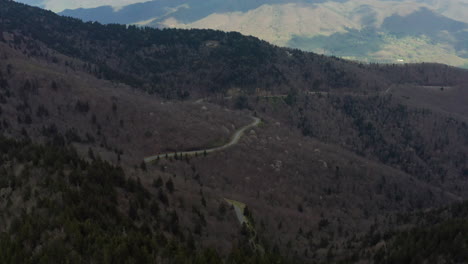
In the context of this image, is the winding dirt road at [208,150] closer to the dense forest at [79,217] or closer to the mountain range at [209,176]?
the mountain range at [209,176]

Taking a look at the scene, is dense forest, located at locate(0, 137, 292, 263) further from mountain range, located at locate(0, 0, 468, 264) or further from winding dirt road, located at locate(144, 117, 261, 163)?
winding dirt road, located at locate(144, 117, 261, 163)

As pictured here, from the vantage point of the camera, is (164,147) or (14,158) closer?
(14,158)

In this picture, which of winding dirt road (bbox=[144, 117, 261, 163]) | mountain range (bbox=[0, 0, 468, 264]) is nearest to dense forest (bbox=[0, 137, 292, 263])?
mountain range (bbox=[0, 0, 468, 264])

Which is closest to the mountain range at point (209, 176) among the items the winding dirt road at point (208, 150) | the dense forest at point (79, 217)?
the dense forest at point (79, 217)

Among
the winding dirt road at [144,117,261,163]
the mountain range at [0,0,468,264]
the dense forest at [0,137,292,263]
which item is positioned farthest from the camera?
the winding dirt road at [144,117,261,163]

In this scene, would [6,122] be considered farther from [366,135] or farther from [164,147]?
[366,135]

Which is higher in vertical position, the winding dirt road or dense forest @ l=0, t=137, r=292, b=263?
dense forest @ l=0, t=137, r=292, b=263

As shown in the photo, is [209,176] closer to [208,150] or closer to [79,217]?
[208,150]

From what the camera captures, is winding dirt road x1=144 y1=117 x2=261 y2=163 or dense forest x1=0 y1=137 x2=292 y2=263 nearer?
dense forest x1=0 y1=137 x2=292 y2=263

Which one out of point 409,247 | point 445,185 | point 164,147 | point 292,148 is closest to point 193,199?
point 409,247

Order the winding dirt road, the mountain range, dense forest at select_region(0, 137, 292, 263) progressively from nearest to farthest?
dense forest at select_region(0, 137, 292, 263), the mountain range, the winding dirt road

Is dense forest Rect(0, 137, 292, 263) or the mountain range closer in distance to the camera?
dense forest Rect(0, 137, 292, 263)
